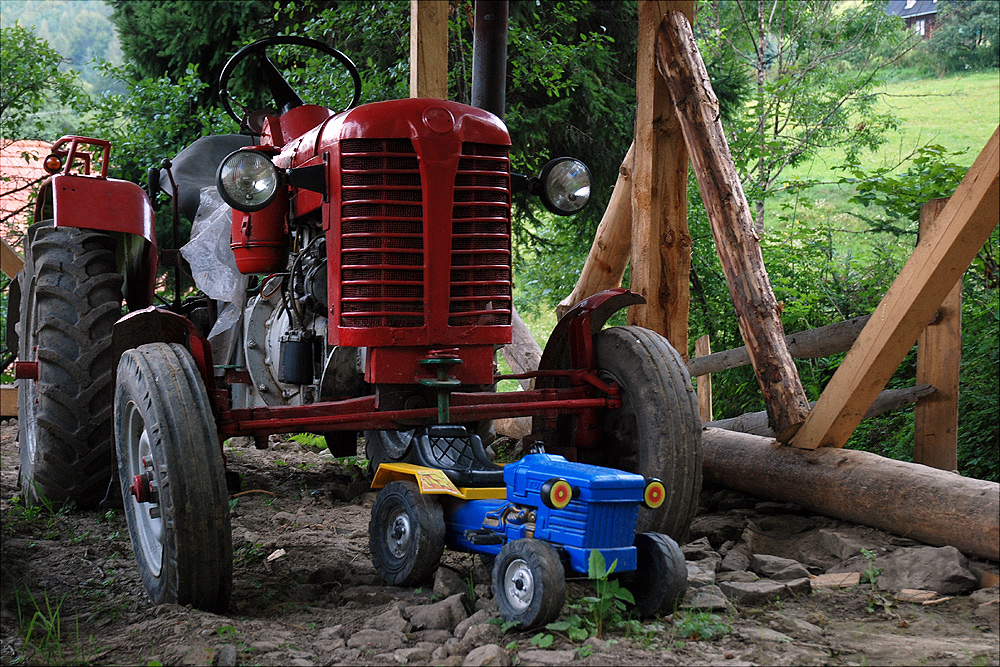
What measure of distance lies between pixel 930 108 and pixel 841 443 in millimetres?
17741

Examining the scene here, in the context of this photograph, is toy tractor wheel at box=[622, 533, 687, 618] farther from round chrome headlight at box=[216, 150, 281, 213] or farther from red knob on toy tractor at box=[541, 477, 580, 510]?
round chrome headlight at box=[216, 150, 281, 213]

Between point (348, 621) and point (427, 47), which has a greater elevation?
point (427, 47)

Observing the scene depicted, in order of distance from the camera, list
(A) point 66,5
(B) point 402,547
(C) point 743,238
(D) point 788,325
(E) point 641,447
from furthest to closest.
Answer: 1. (A) point 66,5
2. (D) point 788,325
3. (C) point 743,238
4. (E) point 641,447
5. (B) point 402,547

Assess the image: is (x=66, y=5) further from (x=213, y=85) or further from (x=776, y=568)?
(x=776, y=568)

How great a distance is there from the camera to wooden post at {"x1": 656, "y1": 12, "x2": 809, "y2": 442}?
13.1ft

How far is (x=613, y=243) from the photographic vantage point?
16.5 ft

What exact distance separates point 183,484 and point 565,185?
1.83 metres

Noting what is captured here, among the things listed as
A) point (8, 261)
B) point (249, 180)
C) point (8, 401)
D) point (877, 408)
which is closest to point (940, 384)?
point (877, 408)

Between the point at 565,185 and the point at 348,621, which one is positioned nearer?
the point at 348,621

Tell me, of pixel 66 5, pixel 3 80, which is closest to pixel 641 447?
pixel 3 80

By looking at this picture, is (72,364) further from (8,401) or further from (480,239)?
(480,239)

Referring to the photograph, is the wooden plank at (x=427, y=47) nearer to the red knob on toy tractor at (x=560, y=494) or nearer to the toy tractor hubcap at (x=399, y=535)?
the toy tractor hubcap at (x=399, y=535)

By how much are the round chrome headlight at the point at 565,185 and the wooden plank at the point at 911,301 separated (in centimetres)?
122

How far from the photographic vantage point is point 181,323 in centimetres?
322
